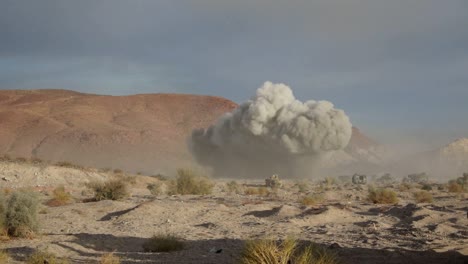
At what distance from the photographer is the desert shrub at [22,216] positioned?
14.2 m

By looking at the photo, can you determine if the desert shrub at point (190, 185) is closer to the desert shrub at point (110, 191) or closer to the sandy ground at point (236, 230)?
the desert shrub at point (110, 191)

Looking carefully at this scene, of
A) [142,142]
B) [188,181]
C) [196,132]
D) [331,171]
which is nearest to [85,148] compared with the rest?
[142,142]

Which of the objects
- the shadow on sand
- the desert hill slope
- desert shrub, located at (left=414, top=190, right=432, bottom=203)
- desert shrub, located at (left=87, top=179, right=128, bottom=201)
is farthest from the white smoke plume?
the shadow on sand

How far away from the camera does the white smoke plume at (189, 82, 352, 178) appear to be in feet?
174

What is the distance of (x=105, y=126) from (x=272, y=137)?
44.1 metres

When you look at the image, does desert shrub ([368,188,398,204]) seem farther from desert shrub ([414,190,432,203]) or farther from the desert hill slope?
the desert hill slope

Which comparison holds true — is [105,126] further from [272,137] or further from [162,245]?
[162,245]

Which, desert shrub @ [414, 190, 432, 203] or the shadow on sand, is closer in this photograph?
the shadow on sand

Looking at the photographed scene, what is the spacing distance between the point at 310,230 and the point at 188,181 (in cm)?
1678

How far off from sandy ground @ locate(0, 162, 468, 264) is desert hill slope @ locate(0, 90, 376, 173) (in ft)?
188

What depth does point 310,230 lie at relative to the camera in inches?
627

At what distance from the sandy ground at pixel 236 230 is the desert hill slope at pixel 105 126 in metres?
57.2

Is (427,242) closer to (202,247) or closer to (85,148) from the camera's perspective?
(202,247)

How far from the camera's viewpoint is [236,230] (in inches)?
629
